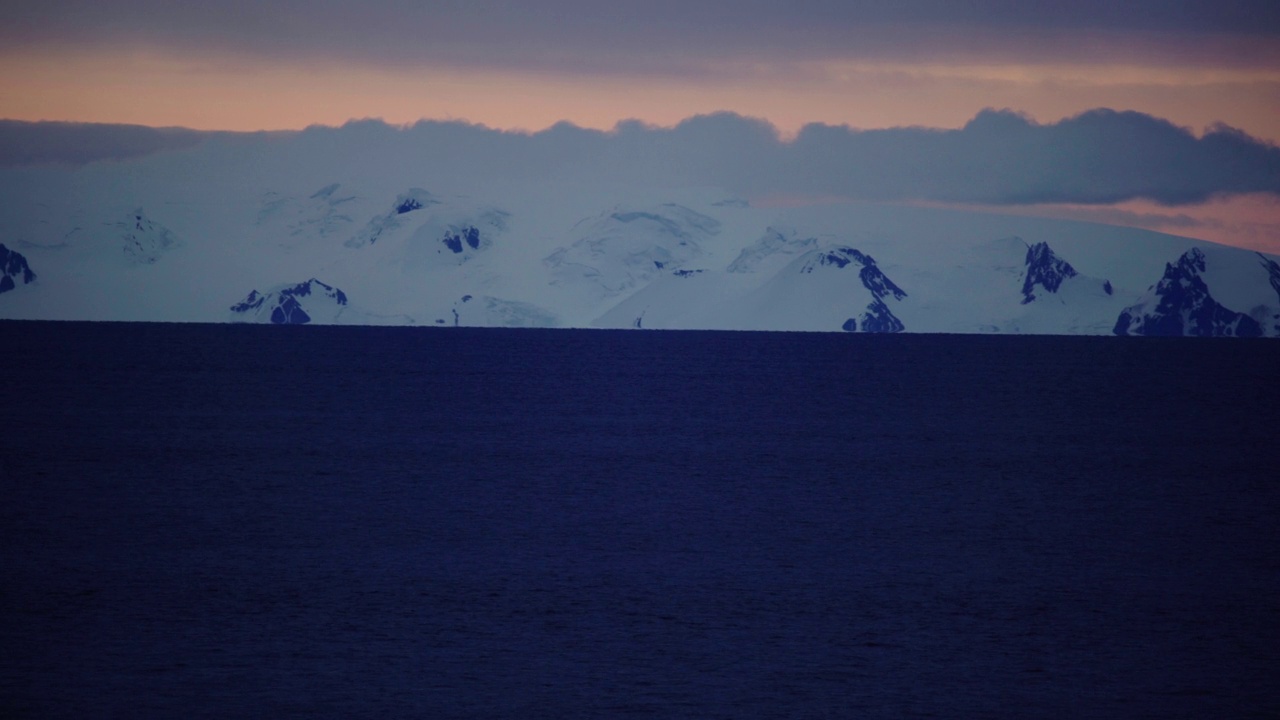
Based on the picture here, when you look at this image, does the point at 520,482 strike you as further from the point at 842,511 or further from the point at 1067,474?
the point at 1067,474

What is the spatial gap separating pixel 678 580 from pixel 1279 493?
21.7m

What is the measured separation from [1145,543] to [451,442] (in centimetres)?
2803

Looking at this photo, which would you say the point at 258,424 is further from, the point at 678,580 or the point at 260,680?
the point at 260,680

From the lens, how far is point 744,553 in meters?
24.8

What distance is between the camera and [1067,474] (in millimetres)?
40625

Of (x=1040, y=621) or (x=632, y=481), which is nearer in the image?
(x=1040, y=621)

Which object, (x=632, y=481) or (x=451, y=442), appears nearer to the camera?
(x=632, y=481)

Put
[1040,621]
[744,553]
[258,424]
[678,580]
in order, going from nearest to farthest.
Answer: [1040,621] < [678,580] < [744,553] < [258,424]

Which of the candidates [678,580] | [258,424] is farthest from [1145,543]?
[258,424]

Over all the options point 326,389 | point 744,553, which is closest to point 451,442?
point 744,553

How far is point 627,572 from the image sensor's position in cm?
2278

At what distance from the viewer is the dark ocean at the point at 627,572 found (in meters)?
15.5

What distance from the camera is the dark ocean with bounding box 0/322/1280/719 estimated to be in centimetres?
1551

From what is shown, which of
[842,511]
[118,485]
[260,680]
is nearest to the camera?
Result: [260,680]
